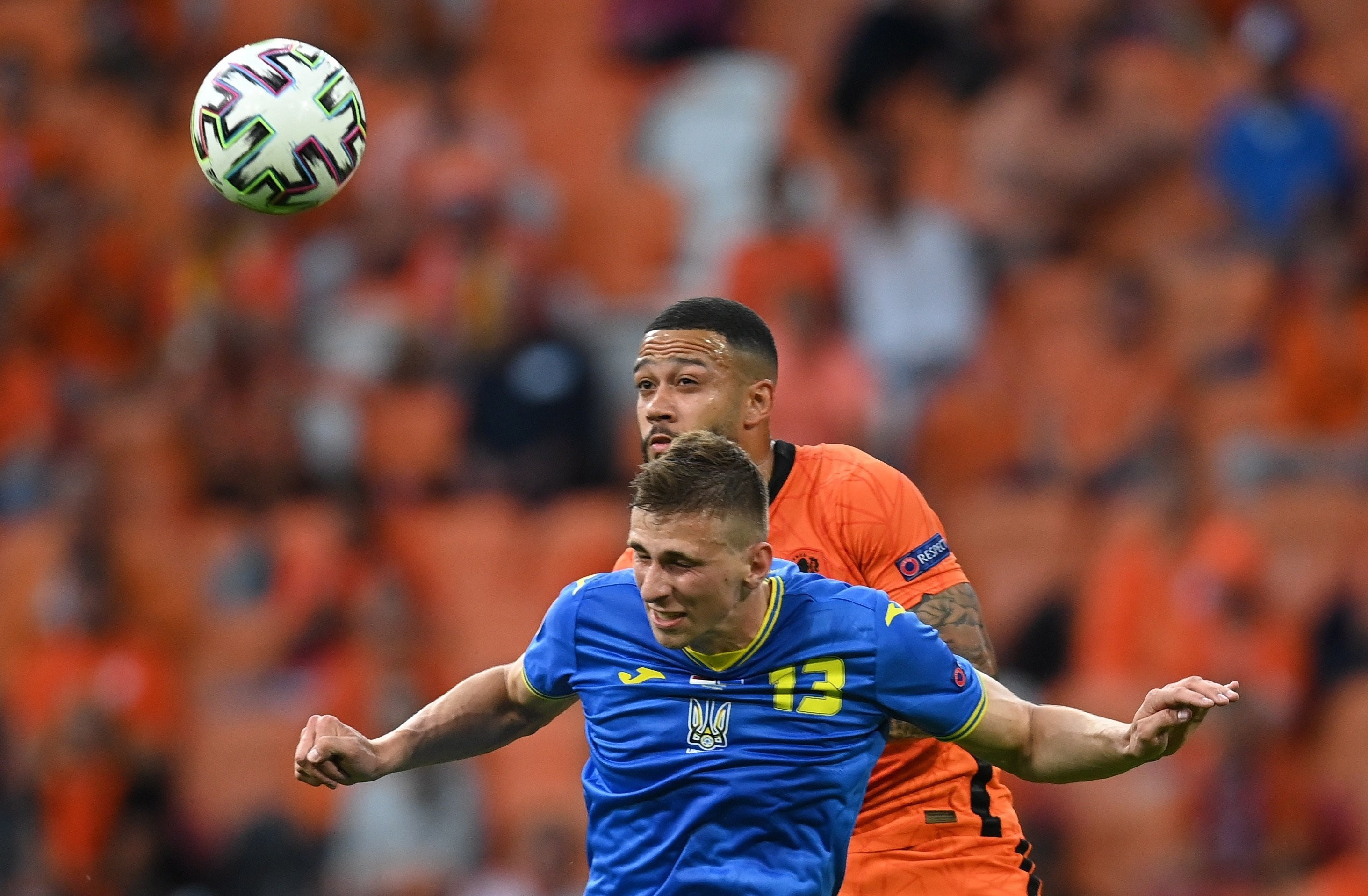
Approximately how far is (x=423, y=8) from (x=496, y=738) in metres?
9.31

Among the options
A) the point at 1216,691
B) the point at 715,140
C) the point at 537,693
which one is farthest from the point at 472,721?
the point at 715,140

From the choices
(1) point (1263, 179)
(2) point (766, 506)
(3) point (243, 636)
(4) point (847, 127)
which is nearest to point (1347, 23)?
(1) point (1263, 179)

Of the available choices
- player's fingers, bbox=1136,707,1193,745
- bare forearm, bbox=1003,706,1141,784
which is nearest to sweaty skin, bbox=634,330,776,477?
bare forearm, bbox=1003,706,1141,784

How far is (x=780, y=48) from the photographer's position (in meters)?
12.6

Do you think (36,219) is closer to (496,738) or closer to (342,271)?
(342,271)

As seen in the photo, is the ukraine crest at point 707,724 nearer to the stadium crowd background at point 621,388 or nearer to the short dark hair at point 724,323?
the short dark hair at point 724,323

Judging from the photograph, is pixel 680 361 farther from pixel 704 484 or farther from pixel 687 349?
pixel 704 484

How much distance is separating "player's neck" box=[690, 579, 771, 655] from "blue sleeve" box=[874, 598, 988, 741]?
27 cm

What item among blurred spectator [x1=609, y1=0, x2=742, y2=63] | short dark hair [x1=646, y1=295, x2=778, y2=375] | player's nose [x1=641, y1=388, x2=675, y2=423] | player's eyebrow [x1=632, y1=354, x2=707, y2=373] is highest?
blurred spectator [x1=609, y1=0, x2=742, y2=63]

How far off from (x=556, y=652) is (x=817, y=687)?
2.06 feet

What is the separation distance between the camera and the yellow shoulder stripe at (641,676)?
4.46 m

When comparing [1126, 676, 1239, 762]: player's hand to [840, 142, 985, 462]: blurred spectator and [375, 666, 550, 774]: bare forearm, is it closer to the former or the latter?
[375, 666, 550, 774]: bare forearm

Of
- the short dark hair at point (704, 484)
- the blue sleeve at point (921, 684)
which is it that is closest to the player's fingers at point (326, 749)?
the short dark hair at point (704, 484)

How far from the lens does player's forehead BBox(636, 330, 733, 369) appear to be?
5078mm
